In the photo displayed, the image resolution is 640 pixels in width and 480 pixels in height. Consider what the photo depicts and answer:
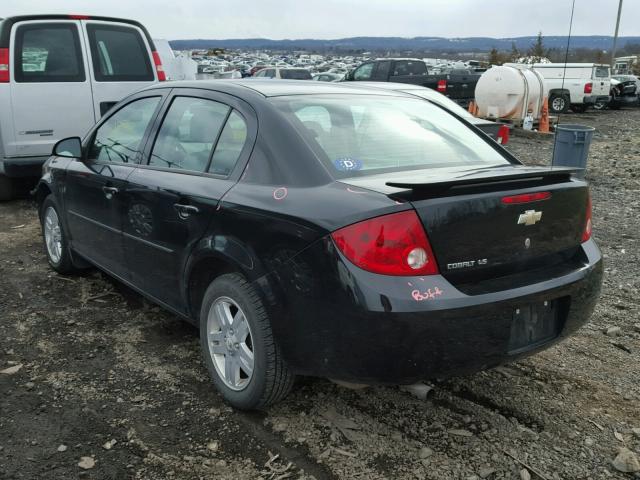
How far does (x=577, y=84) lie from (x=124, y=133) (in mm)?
23689

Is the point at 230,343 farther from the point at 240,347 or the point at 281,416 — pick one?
the point at 281,416

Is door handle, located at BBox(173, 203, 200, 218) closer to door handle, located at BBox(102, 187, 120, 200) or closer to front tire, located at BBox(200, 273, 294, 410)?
front tire, located at BBox(200, 273, 294, 410)

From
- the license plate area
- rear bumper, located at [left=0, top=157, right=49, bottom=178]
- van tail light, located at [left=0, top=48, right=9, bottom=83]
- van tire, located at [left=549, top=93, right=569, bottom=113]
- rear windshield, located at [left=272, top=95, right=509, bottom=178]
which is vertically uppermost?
van tail light, located at [left=0, top=48, right=9, bottom=83]

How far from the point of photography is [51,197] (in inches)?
202

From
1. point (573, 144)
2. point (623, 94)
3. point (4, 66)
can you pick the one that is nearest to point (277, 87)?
point (4, 66)

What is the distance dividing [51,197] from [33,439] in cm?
269

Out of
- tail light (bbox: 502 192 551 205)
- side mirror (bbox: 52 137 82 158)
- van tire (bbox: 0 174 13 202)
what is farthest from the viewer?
van tire (bbox: 0 174 13 202)

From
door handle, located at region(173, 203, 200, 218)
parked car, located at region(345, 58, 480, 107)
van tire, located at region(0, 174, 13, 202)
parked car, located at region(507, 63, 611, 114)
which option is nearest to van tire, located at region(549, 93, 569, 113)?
parked car, located at region(507, 63, 611, 114)

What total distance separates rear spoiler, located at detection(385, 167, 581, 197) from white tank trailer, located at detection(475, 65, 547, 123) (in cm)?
1680

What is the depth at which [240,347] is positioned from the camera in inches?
121

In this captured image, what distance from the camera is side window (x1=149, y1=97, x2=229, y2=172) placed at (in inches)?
134

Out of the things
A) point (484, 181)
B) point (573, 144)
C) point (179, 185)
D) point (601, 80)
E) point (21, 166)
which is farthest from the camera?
point (601, 80)

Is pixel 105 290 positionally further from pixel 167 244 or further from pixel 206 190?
pixel 206 190

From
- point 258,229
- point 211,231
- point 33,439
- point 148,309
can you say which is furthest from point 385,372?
point 148,309
